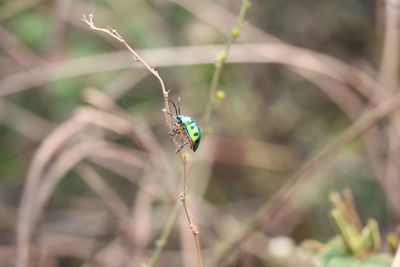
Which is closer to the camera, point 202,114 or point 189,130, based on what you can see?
point 189,130

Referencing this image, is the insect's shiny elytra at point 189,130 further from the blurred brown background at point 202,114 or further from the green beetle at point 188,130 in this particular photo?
the blurred brown background at point 202,114

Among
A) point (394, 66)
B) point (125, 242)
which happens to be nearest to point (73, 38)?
point (125, 242)

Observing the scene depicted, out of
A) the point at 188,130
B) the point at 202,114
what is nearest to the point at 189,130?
the point at 188,130

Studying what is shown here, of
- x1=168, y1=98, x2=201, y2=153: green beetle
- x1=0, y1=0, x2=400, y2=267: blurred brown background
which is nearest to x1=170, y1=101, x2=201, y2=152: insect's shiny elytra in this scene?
x1=168, y1=98, x2=201, y2=153: green beetle

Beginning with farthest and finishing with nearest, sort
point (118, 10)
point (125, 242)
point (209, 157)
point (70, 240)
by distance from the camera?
point (118, 10) < point (209, 157) < point (70, 240) < point (125, 242)

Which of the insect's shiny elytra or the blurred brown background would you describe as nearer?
the insect's shiny elytra

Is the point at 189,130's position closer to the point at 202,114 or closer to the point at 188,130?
the point at 188,130

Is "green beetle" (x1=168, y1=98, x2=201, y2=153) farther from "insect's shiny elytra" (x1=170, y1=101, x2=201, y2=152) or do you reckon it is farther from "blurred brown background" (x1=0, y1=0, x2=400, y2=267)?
"blurred brown background" (x1=0, y1=0, x2=400, y2=267)

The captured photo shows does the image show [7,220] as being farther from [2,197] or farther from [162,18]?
[162,18]

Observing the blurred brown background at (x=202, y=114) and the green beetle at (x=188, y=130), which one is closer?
the green beetle at (x=188, y=130)

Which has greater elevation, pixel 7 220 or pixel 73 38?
pixel 73 38

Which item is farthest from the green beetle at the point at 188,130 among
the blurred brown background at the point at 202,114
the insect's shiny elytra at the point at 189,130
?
the blurred brown background at the point at 202,114
